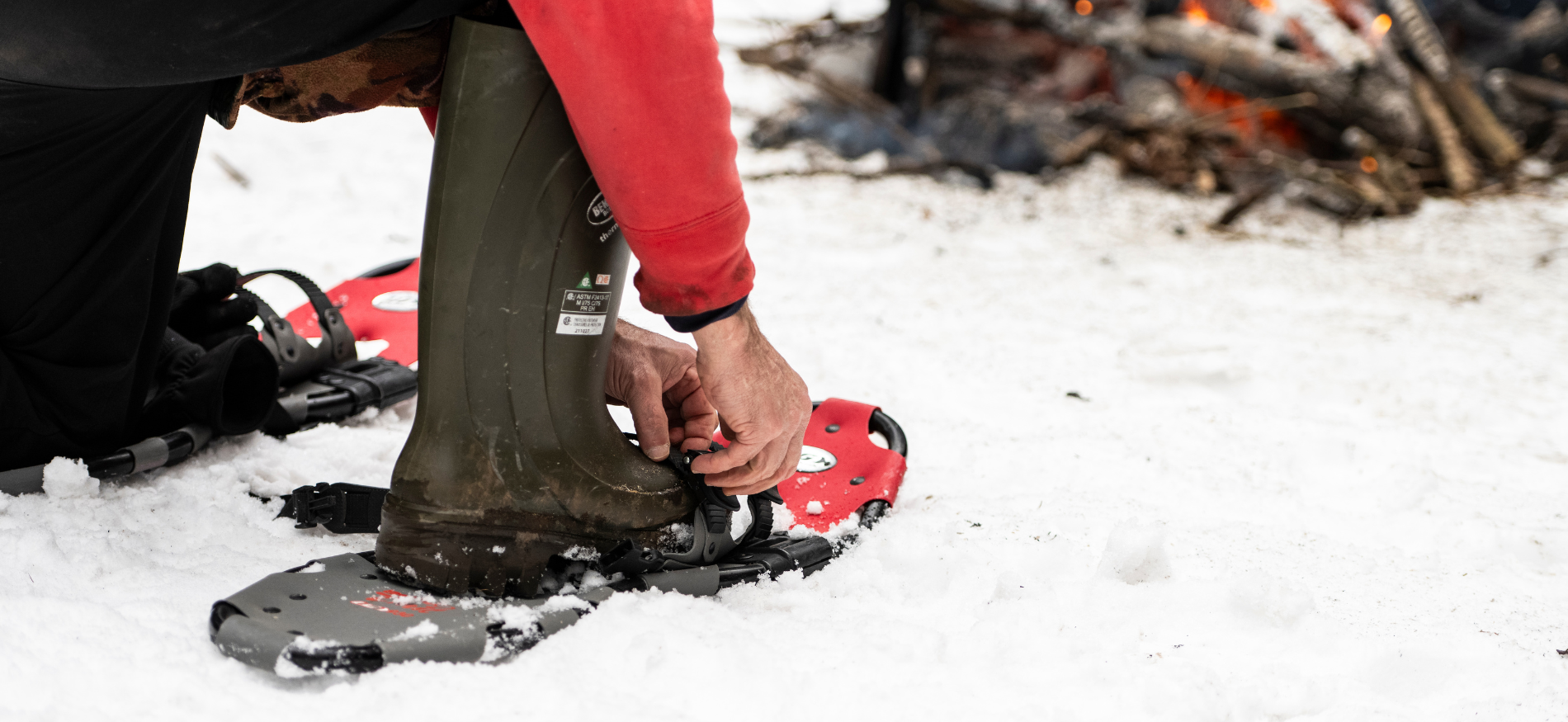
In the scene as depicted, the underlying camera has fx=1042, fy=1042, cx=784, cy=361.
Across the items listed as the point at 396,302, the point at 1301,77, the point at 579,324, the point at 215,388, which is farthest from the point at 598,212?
the point at 1301,77

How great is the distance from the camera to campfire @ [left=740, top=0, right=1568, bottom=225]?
4.22 metres

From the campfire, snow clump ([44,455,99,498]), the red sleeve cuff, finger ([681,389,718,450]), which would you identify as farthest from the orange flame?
snow clump ([44,455,99,498])

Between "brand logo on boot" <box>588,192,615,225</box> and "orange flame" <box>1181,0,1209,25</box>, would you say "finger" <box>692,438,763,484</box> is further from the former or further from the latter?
"orange flame" <box>1181,0,1209,25</box>

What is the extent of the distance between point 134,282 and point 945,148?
3.62 metres

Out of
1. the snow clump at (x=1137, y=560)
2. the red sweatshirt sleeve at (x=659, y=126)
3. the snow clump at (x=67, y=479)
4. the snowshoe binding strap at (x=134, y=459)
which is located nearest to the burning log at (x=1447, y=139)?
the snow clump at (x=1137, y=560)

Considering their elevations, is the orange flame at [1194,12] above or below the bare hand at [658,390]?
below

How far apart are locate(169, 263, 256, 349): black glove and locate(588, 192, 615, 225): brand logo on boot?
0.80 m

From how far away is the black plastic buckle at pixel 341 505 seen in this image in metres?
1.15

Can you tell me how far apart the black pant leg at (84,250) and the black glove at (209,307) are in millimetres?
236

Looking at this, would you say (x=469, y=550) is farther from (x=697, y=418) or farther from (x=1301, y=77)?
(x=1301, y=77)

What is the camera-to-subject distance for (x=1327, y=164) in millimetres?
4328

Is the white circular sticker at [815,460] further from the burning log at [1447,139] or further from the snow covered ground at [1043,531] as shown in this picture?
the burning log at [1447,139]

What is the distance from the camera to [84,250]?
1168mm

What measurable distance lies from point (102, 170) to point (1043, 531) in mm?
1165
